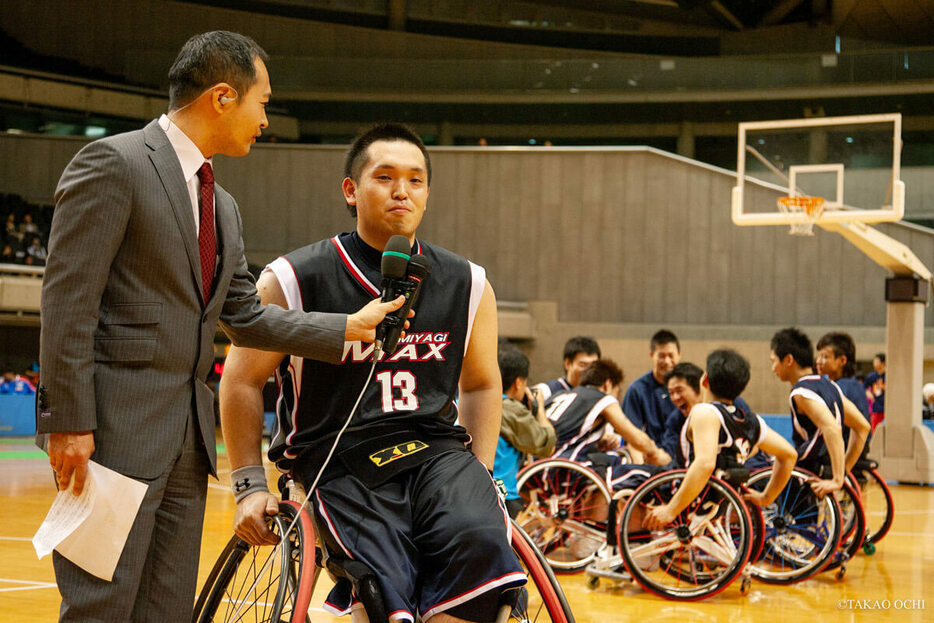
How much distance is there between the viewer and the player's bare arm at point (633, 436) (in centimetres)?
525

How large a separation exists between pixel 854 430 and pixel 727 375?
1345mm

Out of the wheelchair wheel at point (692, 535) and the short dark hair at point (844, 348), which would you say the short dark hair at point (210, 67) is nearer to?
the wheelchair wheel at point (692, 535)

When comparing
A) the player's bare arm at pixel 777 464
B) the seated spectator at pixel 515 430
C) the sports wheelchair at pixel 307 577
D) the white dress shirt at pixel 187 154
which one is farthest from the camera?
the seated spectator at pixel 515 430

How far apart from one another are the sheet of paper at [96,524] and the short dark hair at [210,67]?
790 mm

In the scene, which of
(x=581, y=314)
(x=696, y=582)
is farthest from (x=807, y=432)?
(x=581, y=314)

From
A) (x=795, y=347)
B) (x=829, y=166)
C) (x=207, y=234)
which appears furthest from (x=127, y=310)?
(x=829, y=166)

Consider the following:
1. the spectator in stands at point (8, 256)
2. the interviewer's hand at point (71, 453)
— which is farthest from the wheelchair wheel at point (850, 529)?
the spectator in stands at point (8, 256)

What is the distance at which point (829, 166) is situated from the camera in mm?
10336

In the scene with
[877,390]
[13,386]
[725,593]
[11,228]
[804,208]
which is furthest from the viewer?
[11,228]

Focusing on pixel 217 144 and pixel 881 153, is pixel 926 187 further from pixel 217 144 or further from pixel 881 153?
pixel 217 144

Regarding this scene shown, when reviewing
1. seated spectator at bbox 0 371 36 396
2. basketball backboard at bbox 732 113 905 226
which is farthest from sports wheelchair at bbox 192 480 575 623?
seated spectator at bbox 0 371 36 396

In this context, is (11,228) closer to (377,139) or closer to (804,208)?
(804,208)

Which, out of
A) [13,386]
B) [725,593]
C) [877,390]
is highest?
[877,390]

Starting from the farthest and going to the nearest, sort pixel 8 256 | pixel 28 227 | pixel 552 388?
pixel 28 227, pixel 8 256, pixel 552 388
